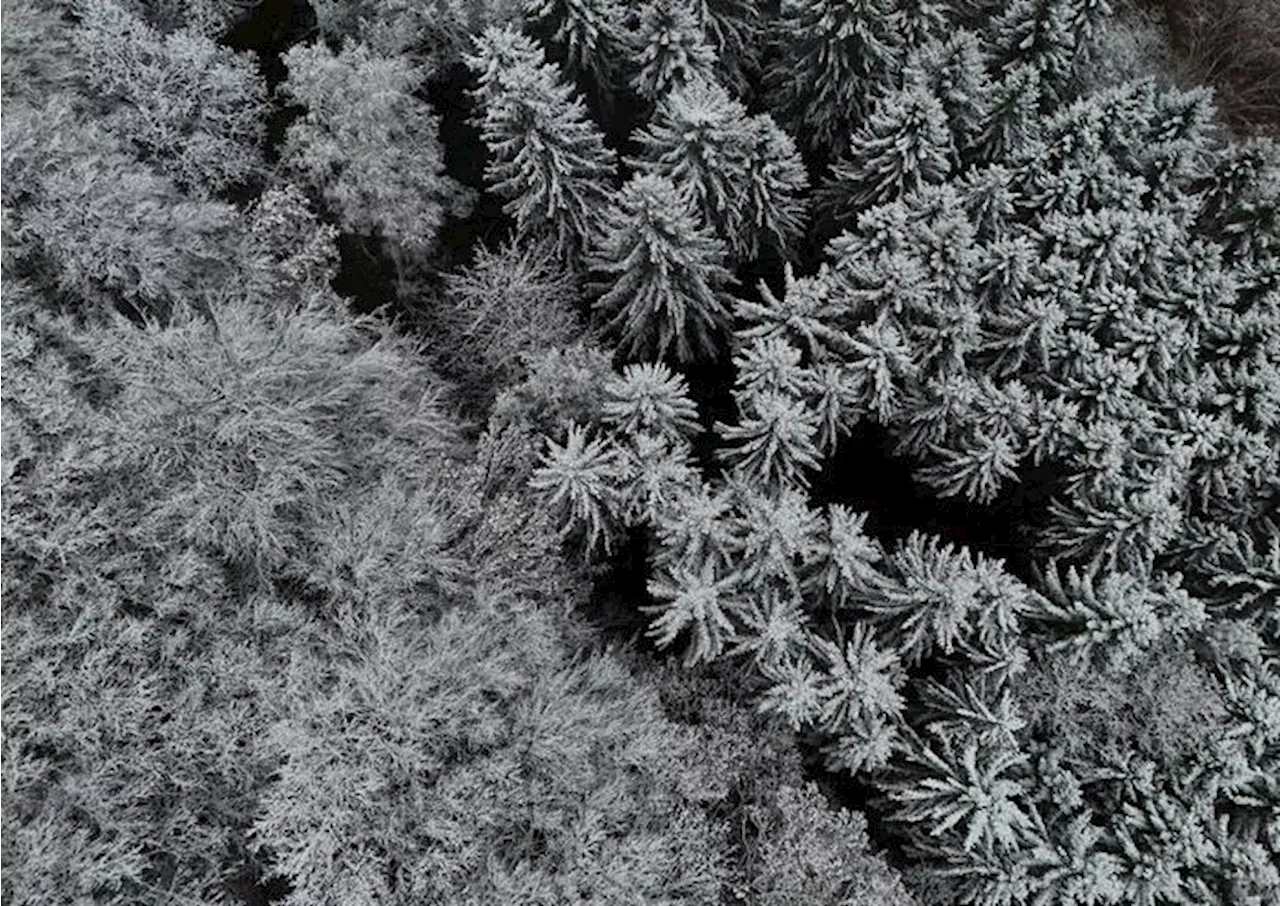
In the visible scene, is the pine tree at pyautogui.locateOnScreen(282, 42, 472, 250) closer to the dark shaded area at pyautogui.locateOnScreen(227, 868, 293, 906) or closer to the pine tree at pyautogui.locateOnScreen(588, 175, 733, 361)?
the pine tree at pyautogui.locateOnScreen(588, 175, 733, 361)

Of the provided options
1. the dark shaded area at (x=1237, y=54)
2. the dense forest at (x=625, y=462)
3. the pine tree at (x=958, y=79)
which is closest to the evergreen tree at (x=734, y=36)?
the dense forest at (x=625, y=462)

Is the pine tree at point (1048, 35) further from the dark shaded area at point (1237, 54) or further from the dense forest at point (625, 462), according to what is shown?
the dark shaded area at point (1237, 54)

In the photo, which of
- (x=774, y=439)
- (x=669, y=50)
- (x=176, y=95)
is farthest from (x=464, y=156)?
(x=774, y=439)

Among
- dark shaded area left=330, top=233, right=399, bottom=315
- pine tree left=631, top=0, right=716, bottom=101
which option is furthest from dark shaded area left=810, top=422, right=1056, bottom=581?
dark shaded area left=330, top=233, right=399, bottom=315

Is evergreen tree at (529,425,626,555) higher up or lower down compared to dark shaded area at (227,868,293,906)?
higher up

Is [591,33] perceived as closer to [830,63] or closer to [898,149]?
[830,63]

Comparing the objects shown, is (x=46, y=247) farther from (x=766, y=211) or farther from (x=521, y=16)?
(x=766, y=211)
